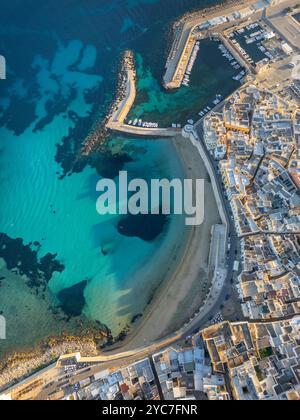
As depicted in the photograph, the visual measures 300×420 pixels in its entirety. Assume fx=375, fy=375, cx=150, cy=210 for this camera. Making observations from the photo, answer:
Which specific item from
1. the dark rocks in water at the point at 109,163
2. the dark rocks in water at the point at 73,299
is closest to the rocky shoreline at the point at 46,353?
the dark rocks in water at the point at 73,299

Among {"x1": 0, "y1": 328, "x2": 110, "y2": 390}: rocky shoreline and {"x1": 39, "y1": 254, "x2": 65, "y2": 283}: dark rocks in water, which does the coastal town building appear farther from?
{"x1": 39, "y1": 254, "x2": 65, "y2": 283}: dark rocks in water

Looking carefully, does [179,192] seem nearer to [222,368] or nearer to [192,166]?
[192,166]

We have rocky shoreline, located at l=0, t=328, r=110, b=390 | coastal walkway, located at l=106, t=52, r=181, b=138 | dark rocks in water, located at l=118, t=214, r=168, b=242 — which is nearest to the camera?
rocky shoreline, located at l=0, t=328, r=110, b=390

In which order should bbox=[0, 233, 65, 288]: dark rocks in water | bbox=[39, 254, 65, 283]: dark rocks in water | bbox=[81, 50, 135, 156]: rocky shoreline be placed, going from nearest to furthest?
bbox=[0, 233, 65, 288]: dark rocks in water → bbox=[39, 254, 65, 283]: dark rocks in water → bbox=[81, 50, 135, 156]: rocky shoreline

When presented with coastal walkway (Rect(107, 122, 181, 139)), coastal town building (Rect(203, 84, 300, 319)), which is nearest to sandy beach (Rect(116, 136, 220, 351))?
coastal town building (Rect(203, 84, 300, 319))

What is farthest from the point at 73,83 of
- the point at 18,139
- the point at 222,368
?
the point at 222,368

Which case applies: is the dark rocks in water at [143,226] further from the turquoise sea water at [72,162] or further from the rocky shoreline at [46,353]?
the rocky shoreline at [46,353]
